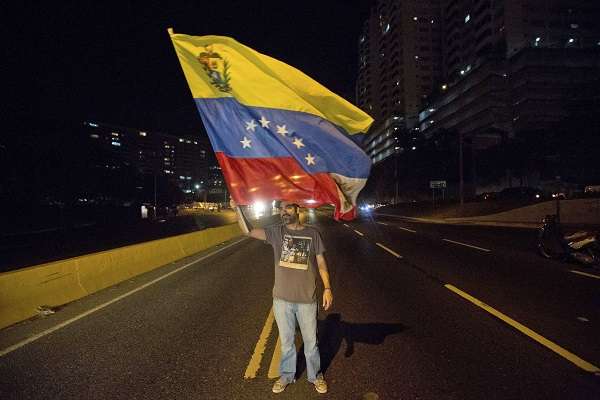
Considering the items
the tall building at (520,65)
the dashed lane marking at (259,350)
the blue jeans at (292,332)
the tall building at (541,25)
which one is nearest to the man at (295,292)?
the blue jeans at (292,332)

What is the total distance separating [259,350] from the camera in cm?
509

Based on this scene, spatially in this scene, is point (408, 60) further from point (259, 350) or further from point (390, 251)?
point (259, 350)

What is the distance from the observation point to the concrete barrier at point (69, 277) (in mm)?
6512

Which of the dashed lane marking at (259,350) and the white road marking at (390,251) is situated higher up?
the dashed lane marking at (259,350)

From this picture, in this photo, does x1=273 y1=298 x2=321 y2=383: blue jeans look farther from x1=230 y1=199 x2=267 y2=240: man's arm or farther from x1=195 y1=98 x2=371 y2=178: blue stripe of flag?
x1=195 y1=98 x2=371 y2=178: blue stripe of flag

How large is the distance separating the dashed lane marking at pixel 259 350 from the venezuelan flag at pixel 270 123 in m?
1.92

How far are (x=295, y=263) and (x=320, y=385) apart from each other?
1234mm

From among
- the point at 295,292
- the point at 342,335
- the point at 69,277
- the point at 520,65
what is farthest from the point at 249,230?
the point at 520,65

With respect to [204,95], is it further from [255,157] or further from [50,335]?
→ [50,335]

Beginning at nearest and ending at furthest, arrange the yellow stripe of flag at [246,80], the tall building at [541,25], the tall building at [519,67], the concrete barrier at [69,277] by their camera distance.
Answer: the yellow stripe of flag at [246,80] → the concrete barrier at [69,277] → the tall building at [519,67] → the tall building at [541,25]

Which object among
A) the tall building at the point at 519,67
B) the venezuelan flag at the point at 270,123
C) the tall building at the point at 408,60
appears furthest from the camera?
the tall building at the point at 408,60

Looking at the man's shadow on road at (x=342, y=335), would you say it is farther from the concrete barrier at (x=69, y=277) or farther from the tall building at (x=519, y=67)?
the tall building at (x=519, y=67)

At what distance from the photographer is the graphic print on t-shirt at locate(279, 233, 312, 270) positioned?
3988 millimetres

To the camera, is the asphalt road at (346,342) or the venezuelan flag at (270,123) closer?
the asphalt road at (346,342)
